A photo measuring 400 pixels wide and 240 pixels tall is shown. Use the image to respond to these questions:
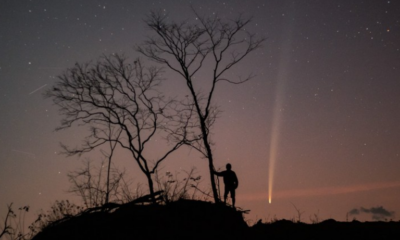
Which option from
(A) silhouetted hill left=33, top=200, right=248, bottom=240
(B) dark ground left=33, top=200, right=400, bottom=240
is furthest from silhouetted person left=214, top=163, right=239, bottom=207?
(A) silhouetted hill left=33, top=200, right=248, bottom=240

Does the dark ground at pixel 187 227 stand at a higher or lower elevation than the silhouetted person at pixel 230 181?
lower

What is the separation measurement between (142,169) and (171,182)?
1083 cm

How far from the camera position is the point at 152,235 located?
→ 24.5 ft

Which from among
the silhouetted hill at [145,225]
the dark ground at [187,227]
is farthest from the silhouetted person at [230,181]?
the silhouetted hill at [145,225]

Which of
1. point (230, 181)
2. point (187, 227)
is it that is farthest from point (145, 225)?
point (230, 181)

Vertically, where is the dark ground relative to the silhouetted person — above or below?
below

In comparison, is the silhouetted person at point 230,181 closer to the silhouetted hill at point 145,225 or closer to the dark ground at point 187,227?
the dark ground at point 187,227

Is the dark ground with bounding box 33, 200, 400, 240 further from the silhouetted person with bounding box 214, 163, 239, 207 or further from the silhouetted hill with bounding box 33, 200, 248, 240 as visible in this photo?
the silhouetted person with bounding box 214, 163, 239, 207

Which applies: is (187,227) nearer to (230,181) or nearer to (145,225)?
(145,225)

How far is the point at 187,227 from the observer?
8.20 metres

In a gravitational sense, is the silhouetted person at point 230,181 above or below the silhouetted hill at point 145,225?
above

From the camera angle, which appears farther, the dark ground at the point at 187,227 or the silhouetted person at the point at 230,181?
the silhouetted person at the point at 230,181

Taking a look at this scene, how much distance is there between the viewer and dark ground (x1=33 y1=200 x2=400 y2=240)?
292 inches

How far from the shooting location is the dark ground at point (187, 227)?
24.3 feet
